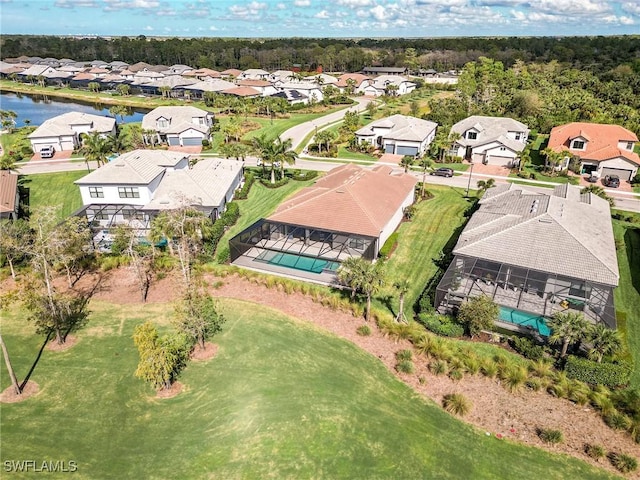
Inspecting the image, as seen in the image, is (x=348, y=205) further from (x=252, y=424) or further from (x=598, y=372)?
(x=252, y=424)

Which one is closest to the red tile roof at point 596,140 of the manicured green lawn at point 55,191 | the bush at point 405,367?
the bush at point 405,367

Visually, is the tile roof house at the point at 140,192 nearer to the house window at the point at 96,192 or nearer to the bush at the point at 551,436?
the house window at the point at 96,192

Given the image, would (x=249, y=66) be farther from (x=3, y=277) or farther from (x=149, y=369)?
(x=149, y=369)

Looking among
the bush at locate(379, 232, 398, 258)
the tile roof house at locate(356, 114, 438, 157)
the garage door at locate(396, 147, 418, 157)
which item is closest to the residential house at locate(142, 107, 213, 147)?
the tile roof house at locate(356, 114, 438, 157)

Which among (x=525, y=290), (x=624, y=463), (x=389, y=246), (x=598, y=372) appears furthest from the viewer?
(x=389, y=246)

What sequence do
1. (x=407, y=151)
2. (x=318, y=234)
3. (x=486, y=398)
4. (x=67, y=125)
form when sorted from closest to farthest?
1. (x=486, y=398)
2. (x=318, y=234)
3. (x=407, y=151)
4. (x=67, y=125)

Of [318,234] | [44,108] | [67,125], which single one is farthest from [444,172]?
[44,108]
